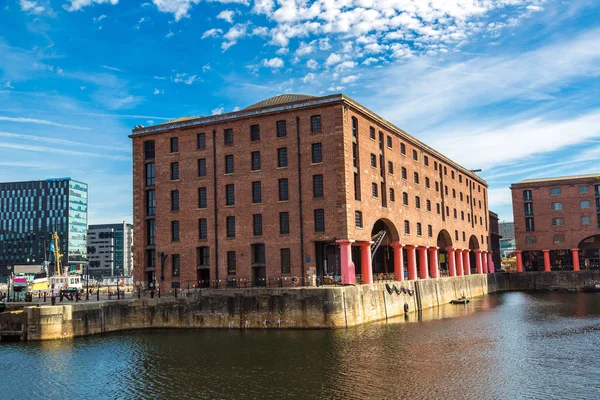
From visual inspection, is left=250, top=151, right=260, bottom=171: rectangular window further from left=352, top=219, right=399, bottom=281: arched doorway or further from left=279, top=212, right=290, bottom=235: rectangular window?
left=352, top=219, right=399, bottom=281: arched doorway

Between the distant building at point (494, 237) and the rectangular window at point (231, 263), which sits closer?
the rectangular window at point (231, 263)

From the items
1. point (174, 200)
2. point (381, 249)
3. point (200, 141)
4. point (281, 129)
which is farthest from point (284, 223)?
point (381, 249)

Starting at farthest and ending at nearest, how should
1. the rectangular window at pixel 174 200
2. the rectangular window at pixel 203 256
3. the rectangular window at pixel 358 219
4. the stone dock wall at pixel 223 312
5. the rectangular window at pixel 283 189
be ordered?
the rectangular window at pixel 174 200 → the rectangular window at pixel 203 256 → the rectangular window at pixel 283 189 → the rectangular window at pixel 358 219 → the stone dock wall at pixel 223 312

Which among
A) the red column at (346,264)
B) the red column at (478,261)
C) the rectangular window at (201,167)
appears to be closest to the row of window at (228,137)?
the rectangular window at (201,167)

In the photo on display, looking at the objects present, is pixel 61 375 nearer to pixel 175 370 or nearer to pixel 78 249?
pixel 175 370

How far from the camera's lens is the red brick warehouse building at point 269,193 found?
52625 mm

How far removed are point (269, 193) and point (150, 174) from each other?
48.5 ft

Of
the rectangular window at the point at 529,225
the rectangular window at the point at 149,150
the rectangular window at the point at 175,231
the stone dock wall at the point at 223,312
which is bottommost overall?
the stone dock wall at the point at 223,312

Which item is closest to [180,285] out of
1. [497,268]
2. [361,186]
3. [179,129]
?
[179,129]

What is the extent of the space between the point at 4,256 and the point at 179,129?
155 metres

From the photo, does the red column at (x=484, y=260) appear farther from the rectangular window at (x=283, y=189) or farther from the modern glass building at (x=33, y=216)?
the modern glass building at (x=33, y=216)

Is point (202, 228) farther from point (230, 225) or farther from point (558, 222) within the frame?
A: point (558, 222)

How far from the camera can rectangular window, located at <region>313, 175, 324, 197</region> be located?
52.9m

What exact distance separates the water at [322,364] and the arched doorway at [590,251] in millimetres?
68204
